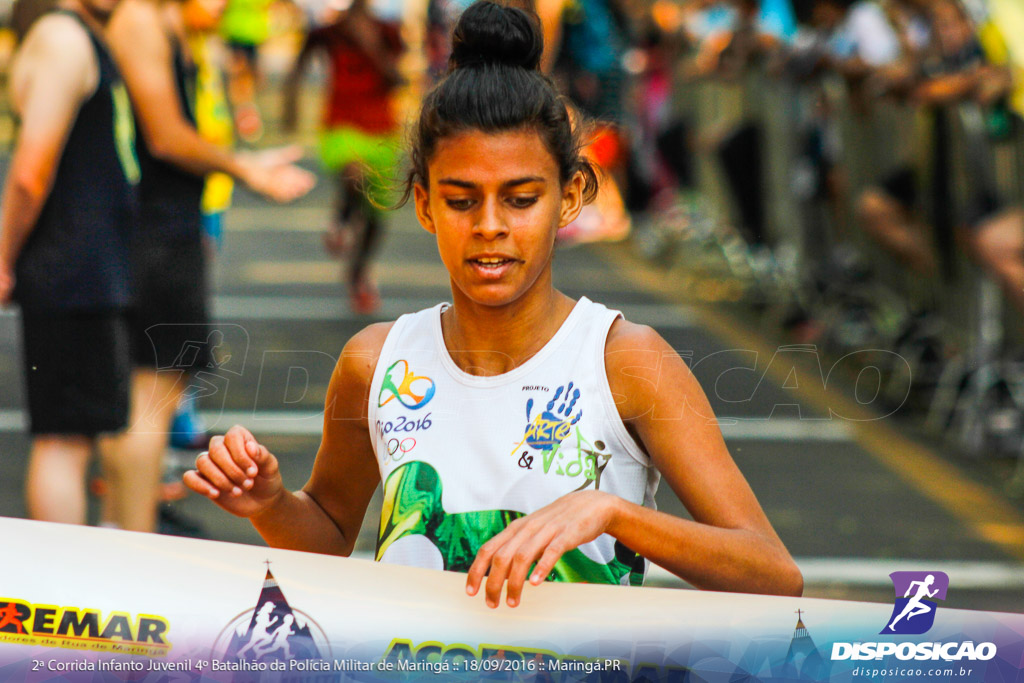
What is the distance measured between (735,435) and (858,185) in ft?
17.3

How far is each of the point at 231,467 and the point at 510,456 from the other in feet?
1.20

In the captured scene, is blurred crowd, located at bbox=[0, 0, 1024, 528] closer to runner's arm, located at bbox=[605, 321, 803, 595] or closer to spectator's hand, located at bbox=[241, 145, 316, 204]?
spectator's hand, located at bbox=[241, 145, 316, 204]

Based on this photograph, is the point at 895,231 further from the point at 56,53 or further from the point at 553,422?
the point at 553,422

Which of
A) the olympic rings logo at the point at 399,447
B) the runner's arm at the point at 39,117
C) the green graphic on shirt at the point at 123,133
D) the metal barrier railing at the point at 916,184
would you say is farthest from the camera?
the metal barrier railing at the point at 916,184

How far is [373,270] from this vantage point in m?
9.85

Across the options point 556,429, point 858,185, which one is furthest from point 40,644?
point 858,185

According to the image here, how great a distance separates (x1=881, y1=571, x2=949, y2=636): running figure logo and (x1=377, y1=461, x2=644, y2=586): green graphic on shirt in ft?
1.15

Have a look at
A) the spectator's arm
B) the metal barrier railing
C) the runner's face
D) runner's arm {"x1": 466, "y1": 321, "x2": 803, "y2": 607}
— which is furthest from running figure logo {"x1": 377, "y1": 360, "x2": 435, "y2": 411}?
the metal barrier railing

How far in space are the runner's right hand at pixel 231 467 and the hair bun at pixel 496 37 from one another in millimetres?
593

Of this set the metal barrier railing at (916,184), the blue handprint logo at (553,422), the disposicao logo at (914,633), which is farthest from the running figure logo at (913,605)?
the metal barrier railing at (916,184)

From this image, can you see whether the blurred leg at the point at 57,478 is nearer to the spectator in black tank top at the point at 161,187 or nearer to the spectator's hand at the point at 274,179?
the spectator in black tank top at the point at 161,187

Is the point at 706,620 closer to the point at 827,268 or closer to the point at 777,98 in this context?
the point at 827,268

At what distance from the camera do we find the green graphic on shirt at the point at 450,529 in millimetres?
1788

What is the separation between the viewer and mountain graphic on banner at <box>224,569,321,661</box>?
5.38 feet
